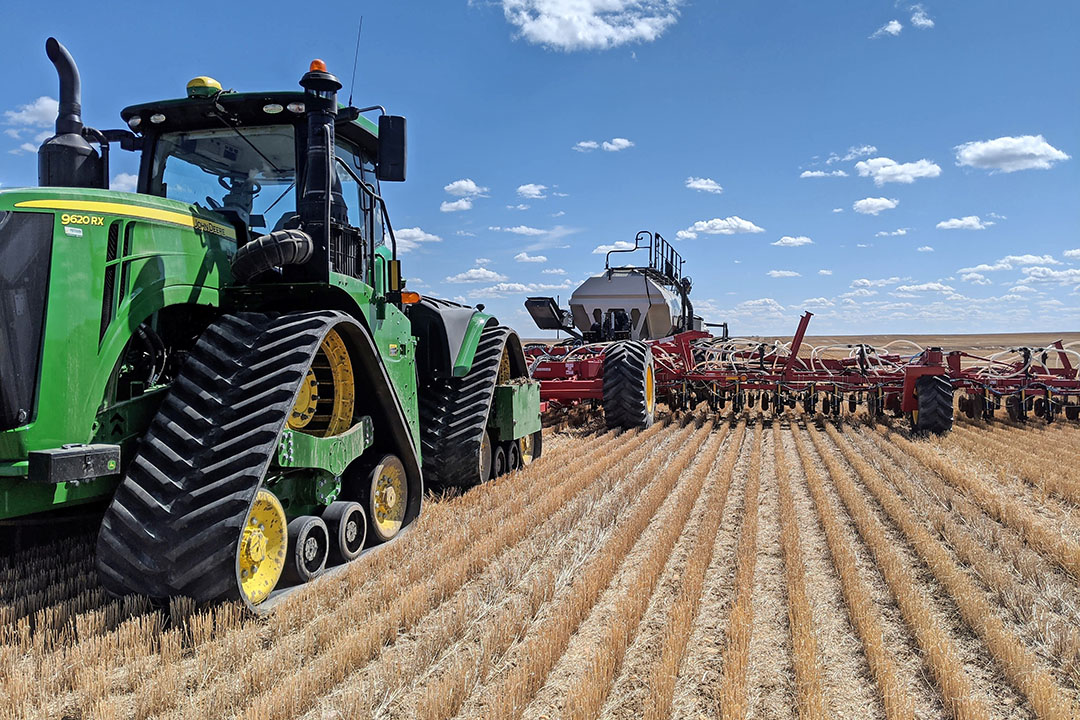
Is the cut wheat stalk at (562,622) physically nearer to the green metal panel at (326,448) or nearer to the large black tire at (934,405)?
the green metal panel at (326,448)

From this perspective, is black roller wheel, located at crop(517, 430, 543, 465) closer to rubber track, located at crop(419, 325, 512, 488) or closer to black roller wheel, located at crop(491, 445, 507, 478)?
black roller wheel, located at crop(491, 445, 507, 478)

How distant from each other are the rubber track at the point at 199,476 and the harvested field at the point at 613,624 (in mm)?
198

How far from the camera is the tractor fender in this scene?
588cm

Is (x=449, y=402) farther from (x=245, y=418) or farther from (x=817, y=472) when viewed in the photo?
(x=817, y=472)

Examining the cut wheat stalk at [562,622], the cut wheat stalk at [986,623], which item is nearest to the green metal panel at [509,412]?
the cut wheat stalk at [562,622]

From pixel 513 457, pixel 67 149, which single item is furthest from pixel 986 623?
pixel 67 149

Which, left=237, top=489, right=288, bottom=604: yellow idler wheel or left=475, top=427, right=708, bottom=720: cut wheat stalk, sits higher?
left=237, top=489, right=288, bottom=604: yellow idler wheel

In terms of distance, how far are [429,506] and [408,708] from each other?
2999 mm

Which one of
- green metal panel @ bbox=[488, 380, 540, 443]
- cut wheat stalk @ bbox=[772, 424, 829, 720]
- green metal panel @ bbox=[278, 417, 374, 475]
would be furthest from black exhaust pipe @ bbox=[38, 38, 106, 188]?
cut wheat stalk @ bbox=[772, 424, 829, 720]

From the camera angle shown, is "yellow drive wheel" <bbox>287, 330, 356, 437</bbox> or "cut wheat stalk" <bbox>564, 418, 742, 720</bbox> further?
"yellow drive wheel" <bbox>287, 330, 356, 437</bbox>

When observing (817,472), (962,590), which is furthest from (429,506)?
(817,472)

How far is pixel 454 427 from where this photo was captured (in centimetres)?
594

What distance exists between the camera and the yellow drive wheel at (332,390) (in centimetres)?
421

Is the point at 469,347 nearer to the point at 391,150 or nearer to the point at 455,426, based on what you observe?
the point at 455,426
